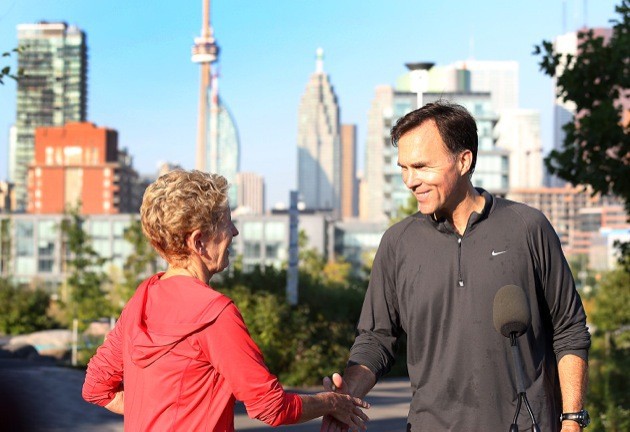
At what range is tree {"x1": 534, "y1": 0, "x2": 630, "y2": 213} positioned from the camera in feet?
60.9

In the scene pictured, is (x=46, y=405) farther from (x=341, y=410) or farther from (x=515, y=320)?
(x=515, y=320)

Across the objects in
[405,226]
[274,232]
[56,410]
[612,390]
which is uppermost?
[405,226]

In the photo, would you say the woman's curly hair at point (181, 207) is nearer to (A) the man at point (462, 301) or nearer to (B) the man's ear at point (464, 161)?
(A) the man at point (462, 301)

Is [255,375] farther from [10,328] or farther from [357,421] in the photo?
[10,328]

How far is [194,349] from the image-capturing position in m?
3.93

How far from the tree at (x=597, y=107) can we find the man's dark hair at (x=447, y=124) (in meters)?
14.1

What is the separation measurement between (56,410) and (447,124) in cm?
864

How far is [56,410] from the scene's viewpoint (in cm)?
1251

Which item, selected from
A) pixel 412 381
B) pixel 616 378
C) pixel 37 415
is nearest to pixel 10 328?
pixel 616 378

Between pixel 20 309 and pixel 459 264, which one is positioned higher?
pixel 459 264

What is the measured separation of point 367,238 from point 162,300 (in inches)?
6456

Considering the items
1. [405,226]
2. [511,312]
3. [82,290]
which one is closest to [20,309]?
[82,290]

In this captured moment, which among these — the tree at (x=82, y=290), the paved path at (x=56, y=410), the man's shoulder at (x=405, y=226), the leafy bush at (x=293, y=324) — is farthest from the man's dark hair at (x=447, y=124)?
the tree at (x=82, y=290)

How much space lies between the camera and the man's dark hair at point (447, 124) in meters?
4.75
